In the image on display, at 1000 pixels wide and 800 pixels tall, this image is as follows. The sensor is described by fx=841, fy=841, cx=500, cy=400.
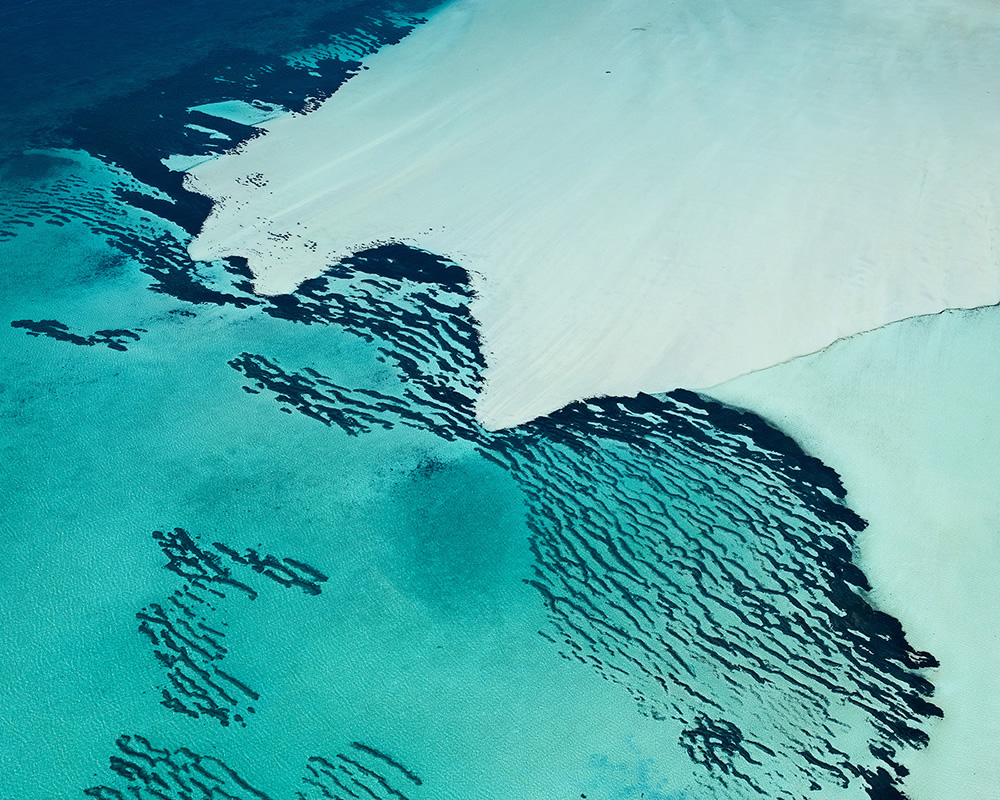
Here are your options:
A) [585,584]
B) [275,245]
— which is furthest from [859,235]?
[275,245]

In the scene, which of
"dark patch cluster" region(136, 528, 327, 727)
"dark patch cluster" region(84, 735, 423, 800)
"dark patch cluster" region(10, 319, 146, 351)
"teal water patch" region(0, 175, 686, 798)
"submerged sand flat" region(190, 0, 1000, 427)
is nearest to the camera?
"dark patch cluster" region(84, 735, 423, 800)

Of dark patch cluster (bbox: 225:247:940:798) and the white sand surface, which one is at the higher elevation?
the white sand surface

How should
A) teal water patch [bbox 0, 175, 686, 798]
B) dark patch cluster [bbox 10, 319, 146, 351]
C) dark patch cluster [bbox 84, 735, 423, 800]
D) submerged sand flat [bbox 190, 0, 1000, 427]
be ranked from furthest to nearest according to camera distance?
dark patch cluster [bbox 10, 319, 146, 351] < submerged sand flat [bbox 190, 0, 1000, 427] < teal water patch [bbox 0, 175, 686, 798] < dark patch cluster [bbox 84, 735, 423, 800]

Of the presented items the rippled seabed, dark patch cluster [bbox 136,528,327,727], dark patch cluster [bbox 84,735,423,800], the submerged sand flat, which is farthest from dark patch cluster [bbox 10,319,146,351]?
dark patch cluster [bbox 84,735,423,800]

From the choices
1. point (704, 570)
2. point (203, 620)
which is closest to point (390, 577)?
point (203, 620)

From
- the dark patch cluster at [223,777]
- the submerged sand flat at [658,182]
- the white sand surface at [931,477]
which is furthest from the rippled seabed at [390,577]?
the submerged sand flat at [658,182]

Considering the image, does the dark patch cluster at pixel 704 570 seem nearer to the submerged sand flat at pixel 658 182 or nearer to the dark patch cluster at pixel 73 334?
the submerged sand flat at pixel 658 182

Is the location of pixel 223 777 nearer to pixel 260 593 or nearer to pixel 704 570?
pixel 260 593

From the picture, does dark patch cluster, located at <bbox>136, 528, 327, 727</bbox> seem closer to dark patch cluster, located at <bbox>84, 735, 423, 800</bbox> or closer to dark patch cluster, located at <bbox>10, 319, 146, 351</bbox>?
dark patch cluster, located at <bbox>84, 735, 423, 800</bbox>
